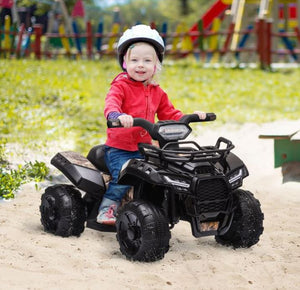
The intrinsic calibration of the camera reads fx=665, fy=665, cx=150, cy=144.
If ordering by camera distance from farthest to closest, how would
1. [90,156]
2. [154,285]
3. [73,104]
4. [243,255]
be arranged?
[73,104]
[90,156]
[243,255]
[154,285]

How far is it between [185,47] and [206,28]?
15.6 ft

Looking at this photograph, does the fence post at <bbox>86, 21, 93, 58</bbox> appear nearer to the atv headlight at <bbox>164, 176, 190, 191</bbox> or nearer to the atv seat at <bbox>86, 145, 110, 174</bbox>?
the atv seat at <bbox>86, 145, 110, 174</bbox>

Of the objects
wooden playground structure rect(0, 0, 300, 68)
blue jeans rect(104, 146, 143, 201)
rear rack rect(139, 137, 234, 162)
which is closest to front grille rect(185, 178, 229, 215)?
rear rack rect(139, 137, 234, 162)

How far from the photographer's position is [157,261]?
383 centimetres

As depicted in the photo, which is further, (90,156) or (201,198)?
(90,156)

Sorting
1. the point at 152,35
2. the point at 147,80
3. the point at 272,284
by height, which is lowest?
the point at 272,284

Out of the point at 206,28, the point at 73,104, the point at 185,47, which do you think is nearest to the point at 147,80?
the point at 73,104

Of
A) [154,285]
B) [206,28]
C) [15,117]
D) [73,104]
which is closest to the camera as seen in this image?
[154,285]

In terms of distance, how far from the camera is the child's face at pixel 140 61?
411 cm

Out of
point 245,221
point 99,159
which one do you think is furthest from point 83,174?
point 245,221

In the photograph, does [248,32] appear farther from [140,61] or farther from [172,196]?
[172,196]

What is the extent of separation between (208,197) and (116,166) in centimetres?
67

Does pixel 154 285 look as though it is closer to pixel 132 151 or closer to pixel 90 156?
pixel 132 151

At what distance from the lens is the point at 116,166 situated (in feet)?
13.5
